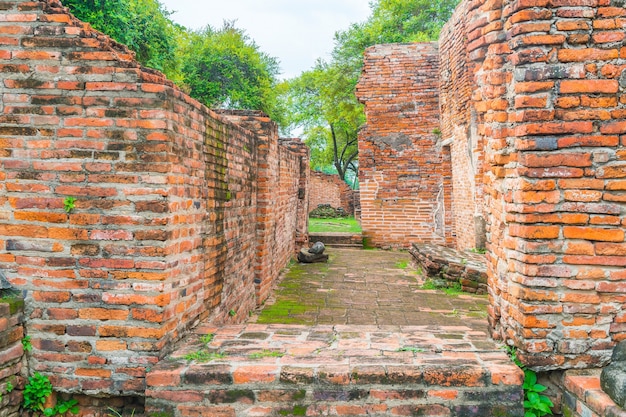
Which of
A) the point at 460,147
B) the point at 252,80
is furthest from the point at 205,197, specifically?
the point at 252,80

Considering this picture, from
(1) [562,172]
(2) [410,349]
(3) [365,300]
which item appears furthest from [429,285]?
(1) [562,172]

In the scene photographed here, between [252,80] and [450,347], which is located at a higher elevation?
[252,80]

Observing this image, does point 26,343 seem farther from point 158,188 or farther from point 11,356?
point 158,188

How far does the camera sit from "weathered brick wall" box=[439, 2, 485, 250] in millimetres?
8094

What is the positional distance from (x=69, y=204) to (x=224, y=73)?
62.9 ft

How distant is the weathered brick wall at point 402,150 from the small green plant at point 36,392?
30.3ft

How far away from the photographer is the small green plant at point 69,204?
268 centimetres

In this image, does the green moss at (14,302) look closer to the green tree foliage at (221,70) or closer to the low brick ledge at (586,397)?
the low brick ledge at (586,397)

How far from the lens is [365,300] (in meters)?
6.15

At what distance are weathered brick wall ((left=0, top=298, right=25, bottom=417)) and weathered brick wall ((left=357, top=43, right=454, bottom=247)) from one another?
9282 millimetres

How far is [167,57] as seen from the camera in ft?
41.5

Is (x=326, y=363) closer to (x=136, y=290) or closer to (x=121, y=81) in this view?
(x=136, y=290)

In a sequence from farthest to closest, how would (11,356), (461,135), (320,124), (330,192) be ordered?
(320,124)
(330,192)
(461,135)
(11,356)

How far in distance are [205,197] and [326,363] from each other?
5.48ft
